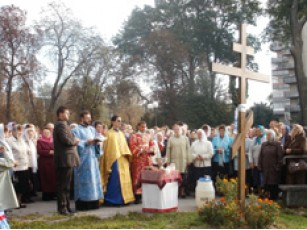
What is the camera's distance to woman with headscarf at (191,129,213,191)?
37.0 feet

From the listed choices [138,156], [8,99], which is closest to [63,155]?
[138,156]

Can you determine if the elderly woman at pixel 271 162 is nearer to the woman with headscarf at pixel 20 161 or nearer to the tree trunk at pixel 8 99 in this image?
the woman with headscarf at pixel 20 161

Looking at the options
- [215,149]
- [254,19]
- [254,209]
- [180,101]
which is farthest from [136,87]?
[254,209]

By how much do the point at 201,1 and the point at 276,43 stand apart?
9.66 m

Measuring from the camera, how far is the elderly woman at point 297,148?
31.9 ft

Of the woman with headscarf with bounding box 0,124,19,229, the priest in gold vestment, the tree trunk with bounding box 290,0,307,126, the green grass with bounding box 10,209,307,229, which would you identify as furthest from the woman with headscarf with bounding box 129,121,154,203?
the tree trunk with bounding box 290,0,307,126

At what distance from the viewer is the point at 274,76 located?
65500 mm

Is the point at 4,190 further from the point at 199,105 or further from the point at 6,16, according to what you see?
the point at 199,105

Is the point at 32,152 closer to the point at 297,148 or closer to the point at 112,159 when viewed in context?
the point at 112,159

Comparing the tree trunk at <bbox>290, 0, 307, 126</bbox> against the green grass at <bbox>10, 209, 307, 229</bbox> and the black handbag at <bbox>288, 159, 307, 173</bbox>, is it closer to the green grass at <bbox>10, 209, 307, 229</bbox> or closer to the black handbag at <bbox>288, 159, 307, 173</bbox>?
the black handbag at <bbox>288, 159, 307, 173</bbox>

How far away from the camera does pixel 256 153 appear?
36.8 feet

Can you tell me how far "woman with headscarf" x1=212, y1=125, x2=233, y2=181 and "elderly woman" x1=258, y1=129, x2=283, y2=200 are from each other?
160 cm

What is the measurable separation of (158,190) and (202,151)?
3.07 metres

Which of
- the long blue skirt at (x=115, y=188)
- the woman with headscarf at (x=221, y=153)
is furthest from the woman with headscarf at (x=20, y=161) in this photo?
the woman with headscarf at (x=221, y=153)
